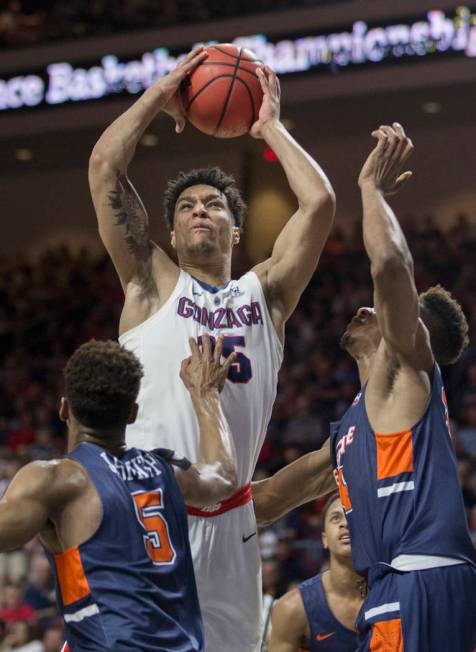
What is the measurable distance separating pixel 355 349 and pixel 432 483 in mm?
819

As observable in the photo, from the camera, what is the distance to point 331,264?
14.9 m

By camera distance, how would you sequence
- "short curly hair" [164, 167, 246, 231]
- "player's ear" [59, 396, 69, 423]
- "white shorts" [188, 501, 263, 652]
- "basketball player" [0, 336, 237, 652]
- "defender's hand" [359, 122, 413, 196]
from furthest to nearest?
"short curly hair" [164, 167, 246, 231], "white shorts" [188, 501, 263, 652], "defender's hand" [359, 122, 413, 196], "player's ear" [59, 396, 69, 423], "basketball player" [0, 336, 237, 652]

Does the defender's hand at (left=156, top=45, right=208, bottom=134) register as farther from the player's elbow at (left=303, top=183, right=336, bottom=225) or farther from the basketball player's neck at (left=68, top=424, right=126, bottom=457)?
the basketball player's neck at (left=68, top=424, right=126, bottom=457)

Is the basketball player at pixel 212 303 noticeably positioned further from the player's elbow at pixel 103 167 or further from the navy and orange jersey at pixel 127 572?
the navy and orange jersey at pixel 127 572

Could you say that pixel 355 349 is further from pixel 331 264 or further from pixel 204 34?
pixel 204 34

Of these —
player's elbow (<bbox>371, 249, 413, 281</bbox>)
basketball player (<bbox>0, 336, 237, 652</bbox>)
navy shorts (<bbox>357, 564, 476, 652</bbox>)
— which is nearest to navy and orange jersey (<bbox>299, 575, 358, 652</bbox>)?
navy shorts (<bbox>357, 564, 476, 652</bbox>)

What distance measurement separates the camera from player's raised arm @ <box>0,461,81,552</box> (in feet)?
9.87

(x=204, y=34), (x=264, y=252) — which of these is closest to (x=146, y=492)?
(x=204, y=34)

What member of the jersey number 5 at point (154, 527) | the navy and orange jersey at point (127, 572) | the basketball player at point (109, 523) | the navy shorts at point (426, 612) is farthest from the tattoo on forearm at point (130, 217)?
the navy shorts at point (426, 612)

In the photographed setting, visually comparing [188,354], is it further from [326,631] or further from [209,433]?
[326,631]

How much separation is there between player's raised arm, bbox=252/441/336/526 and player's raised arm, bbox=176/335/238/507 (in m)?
0.83

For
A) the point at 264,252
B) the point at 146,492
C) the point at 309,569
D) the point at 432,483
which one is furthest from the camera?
the point at 264,252

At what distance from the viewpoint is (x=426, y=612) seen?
3.60 meters

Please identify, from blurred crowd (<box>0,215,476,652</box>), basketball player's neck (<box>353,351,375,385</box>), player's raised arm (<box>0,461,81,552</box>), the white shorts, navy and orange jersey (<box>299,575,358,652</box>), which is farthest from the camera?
blurred crowd (<box>0,215,476,652</box>)
